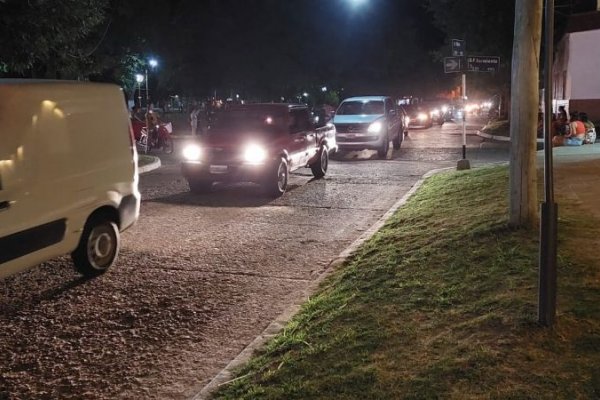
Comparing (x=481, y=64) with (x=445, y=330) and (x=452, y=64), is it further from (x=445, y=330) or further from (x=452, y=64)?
(x=445, y=330)

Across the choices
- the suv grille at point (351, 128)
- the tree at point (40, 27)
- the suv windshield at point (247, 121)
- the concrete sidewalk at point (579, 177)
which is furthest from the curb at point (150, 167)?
the concrete sidewalk at point (579, 177)

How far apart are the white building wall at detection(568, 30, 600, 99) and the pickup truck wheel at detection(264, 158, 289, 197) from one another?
17.4m

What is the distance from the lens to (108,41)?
23516 millimetres

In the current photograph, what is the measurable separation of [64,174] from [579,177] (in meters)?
8.73

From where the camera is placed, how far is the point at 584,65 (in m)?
25.9

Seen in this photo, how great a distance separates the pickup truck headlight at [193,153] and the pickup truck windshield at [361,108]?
34.3 feet

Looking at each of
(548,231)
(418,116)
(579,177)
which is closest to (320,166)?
(579,177)

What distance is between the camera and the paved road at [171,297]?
4.92 metres

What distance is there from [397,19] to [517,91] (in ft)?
179

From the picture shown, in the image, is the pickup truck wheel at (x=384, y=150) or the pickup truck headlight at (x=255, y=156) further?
the pickup truck wheel at (x=384, y=150)

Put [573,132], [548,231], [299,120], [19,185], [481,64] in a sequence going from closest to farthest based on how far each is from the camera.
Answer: [548,231]
[19,185]
[299,120]
[481,64]
[573,132]

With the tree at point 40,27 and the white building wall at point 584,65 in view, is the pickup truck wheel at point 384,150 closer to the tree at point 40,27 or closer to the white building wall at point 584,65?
the tree at point 40,27

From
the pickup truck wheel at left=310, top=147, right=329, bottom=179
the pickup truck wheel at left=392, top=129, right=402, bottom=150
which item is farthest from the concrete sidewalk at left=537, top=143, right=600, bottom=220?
the pickup truck wheel at left=392, top=129, right=402, bottom=150

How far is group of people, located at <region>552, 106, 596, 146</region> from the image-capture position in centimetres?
1870
